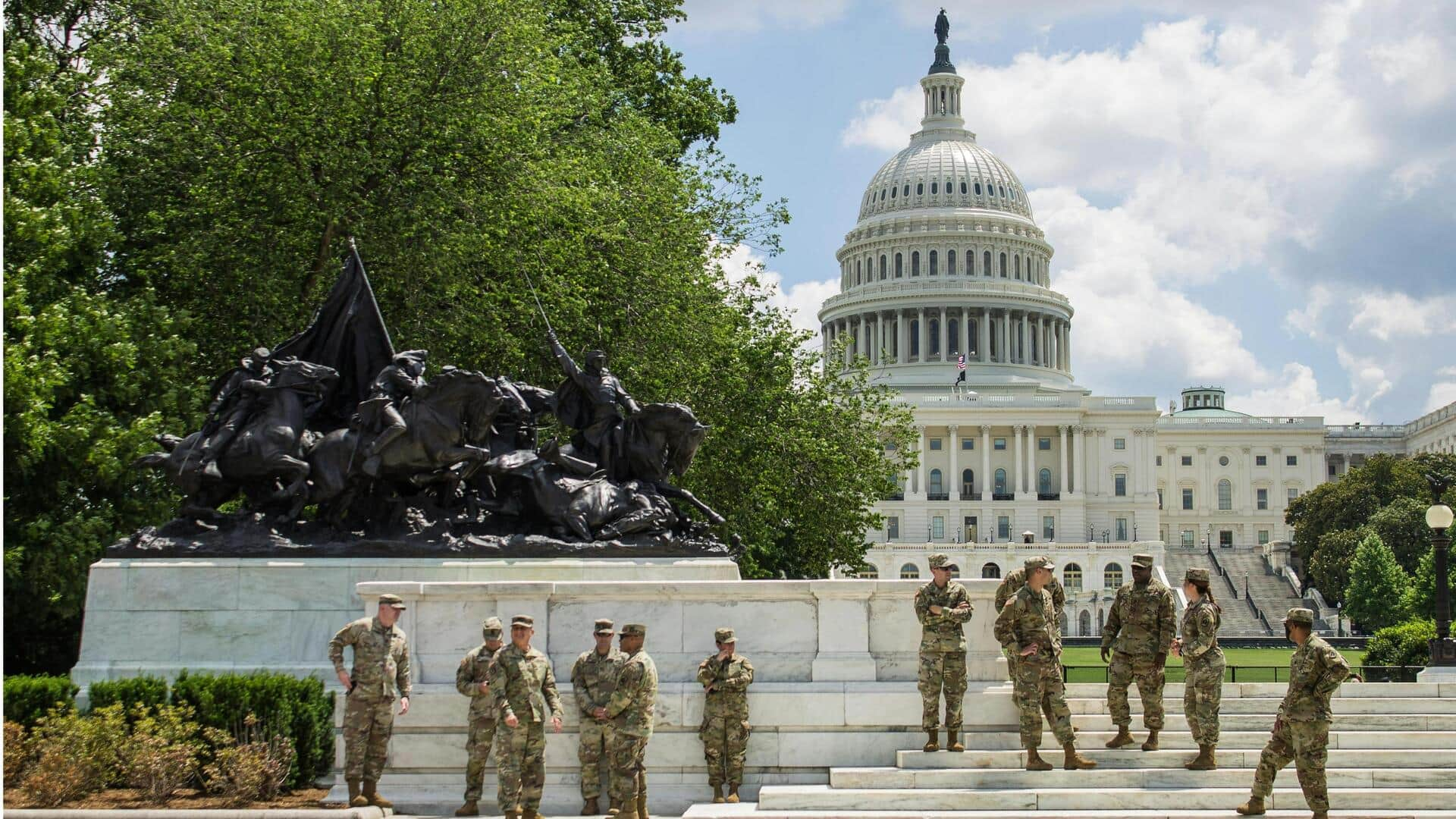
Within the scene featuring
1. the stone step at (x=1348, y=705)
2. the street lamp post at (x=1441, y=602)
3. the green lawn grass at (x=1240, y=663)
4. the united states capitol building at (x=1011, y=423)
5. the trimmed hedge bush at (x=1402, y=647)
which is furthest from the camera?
the united states capitol building at (x=1011, y=423)

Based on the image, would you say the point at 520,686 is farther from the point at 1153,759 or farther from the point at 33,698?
the point at 1153,759

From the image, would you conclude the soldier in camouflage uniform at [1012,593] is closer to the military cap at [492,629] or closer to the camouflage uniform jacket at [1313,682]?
the camouflage uniform jacket at [1313,682]

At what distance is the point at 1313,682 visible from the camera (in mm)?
12695

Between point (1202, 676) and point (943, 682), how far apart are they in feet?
7.11

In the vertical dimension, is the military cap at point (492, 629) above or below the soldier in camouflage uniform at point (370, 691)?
above

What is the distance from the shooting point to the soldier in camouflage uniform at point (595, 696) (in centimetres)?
1316

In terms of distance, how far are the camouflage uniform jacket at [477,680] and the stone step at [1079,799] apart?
7.75 feet

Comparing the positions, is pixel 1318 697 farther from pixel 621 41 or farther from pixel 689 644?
pixel 621 41

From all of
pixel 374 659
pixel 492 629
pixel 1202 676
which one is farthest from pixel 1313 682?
pixel 374 659

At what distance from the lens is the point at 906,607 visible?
14867mm

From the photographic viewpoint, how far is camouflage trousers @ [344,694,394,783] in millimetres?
13375

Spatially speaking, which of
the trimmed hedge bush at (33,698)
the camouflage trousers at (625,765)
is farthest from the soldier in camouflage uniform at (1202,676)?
the trimmed hedge bush at (33,698)

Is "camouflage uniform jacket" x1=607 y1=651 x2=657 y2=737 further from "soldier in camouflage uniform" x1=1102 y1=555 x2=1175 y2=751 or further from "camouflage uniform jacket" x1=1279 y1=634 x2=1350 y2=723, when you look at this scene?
"camouflage uniform jacket" x1=1279 y1=634 x2=1350 y2=723

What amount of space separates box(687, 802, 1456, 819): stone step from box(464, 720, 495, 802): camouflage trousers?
171 centimetres
